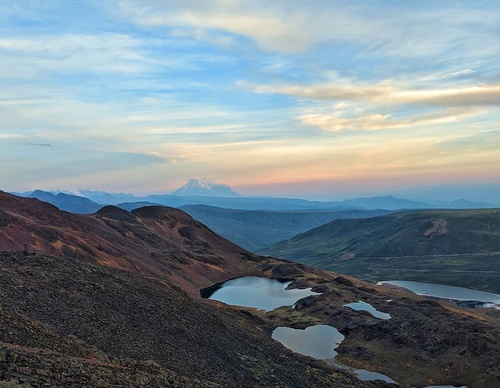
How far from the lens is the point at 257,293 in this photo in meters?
138

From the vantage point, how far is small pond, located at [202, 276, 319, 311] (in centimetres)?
12125

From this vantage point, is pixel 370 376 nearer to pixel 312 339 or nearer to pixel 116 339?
pixel 312 339

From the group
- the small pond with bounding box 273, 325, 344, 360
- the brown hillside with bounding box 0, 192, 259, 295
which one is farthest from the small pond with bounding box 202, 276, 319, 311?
the small pond with bounding box 273, 325, 344, 360

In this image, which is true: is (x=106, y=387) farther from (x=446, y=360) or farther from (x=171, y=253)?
(x=171, y=253)

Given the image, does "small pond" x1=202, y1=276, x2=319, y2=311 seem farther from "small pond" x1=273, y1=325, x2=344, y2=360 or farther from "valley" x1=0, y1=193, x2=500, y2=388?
"small pond" x1=273, y1=325, x2=344, y2=360

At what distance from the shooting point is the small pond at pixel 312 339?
3046 inches

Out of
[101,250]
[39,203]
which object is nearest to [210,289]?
[101,250]

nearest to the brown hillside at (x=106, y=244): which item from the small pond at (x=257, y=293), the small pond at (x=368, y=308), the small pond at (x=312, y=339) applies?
the small pond at (x=257, y=293)

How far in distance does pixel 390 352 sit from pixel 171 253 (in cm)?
10342

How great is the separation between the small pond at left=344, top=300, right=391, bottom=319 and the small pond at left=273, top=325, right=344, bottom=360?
1623 cm

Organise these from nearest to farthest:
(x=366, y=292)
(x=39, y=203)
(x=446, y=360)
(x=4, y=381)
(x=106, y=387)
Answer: (x=4, y=381) → (x=106, y=387) → (x=446, y=360) → (x=366, y=292) → (x=39, y=203)

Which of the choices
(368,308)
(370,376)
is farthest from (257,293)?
(370,376)

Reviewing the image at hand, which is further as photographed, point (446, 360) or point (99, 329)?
point (446, 360)

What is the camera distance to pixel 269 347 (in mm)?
67000
